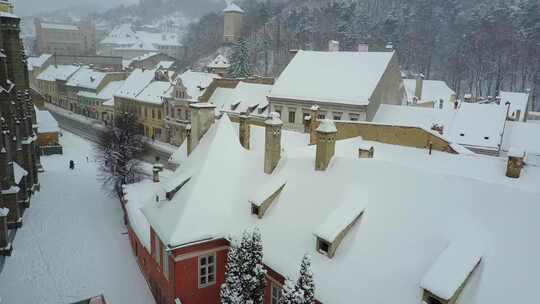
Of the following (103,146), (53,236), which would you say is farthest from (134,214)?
(103,146)

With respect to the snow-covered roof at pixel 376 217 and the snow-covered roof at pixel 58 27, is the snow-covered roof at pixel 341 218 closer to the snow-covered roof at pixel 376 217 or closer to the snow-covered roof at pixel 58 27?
the snow-covered roof at pixel 376 217

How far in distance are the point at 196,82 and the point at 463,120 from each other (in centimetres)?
3332

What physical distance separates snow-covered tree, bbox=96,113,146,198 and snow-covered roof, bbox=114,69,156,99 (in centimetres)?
2658

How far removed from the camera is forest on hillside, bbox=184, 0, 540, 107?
71312 mm

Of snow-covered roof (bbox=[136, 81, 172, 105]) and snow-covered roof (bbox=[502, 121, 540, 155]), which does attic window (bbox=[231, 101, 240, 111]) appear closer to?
snow-covered roof (bbox=[136, 81, 172, 105])

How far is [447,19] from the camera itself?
8712cm

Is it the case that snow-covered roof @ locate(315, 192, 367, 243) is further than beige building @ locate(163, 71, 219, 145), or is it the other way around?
beige building @ locate(163, 71, 219, 145)

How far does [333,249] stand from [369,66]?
92.5 feet

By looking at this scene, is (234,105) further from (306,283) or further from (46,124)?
(306,283)

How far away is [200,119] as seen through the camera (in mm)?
22578

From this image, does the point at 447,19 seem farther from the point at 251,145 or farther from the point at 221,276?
the point at 221,276

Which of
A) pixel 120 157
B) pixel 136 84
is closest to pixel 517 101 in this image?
pixel 120 157

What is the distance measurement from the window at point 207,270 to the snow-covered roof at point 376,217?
46.7 inches

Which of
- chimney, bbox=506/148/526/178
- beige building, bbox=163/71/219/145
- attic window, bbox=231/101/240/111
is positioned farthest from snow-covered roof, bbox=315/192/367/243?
beige building, bbox=163/71/219/145
